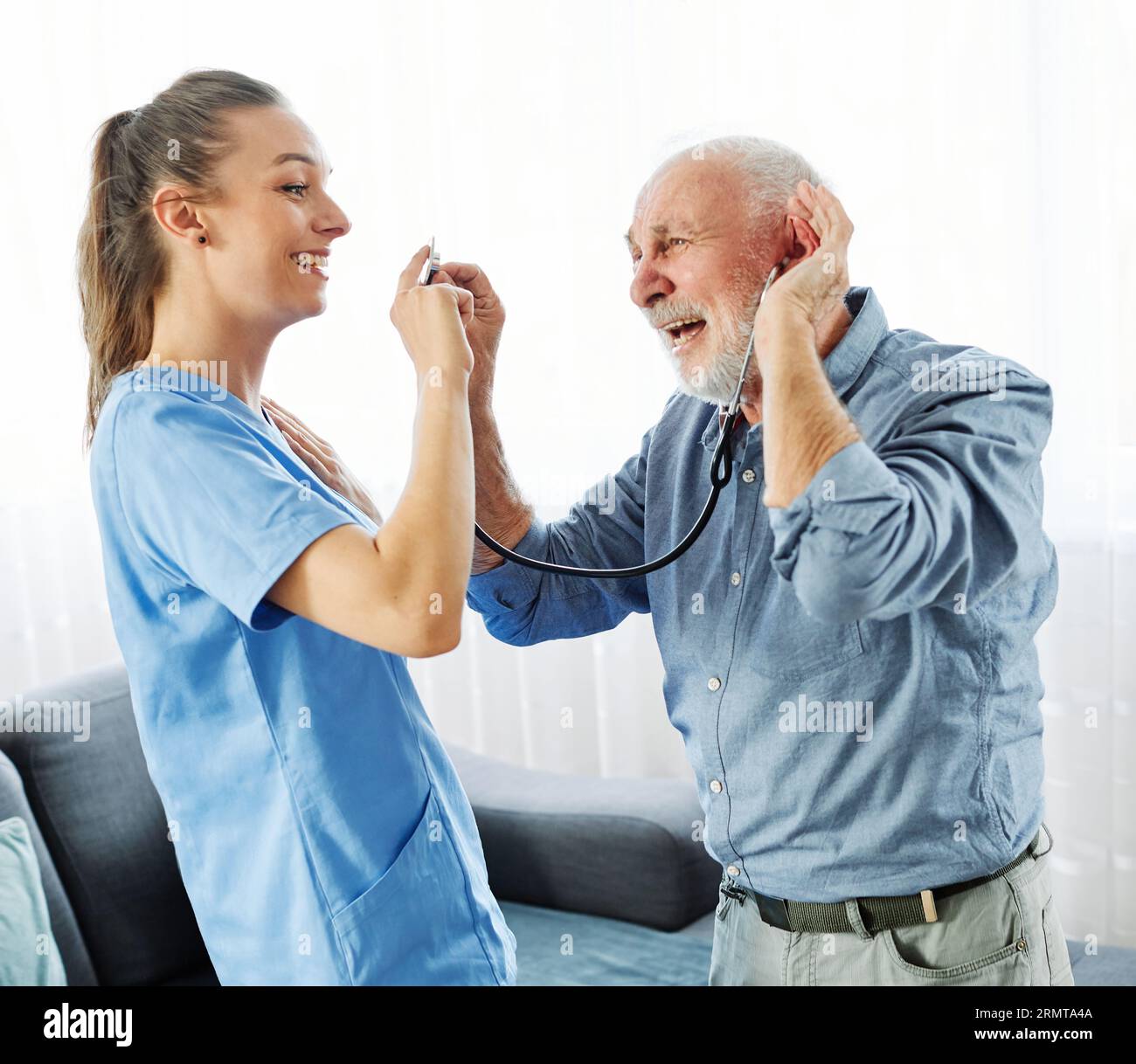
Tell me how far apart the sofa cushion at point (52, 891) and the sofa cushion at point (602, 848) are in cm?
77

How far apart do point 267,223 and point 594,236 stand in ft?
5.93

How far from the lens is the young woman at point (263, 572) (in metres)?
0.97

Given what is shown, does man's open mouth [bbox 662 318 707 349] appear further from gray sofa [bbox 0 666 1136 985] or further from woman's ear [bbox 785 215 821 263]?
gray sofa [bbox 0 666 1136 985]

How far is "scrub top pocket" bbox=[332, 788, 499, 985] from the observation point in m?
1.03

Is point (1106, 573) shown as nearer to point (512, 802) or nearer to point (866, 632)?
point (512, 802)

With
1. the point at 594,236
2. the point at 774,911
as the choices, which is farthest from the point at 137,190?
the point at 594,236

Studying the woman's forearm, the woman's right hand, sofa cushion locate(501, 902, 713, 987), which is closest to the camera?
the woman's forearm

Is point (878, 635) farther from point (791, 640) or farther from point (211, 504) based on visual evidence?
point (211, 504)

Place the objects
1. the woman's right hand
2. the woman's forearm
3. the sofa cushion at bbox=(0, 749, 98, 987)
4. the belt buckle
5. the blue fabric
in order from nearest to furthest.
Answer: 1. the woman's forearm
2. the woman's right hand
3. the belt buckle
4. the blue fabric
5. the sofa cushion at bbox=(0, 749, 98, 987)

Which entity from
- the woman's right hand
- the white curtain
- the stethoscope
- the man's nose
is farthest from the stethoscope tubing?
the white curtain

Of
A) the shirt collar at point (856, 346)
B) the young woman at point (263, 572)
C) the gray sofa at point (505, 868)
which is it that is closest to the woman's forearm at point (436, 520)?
the young woman at point (263, 572)

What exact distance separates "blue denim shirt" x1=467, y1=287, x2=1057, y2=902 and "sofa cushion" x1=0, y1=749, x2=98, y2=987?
1.22 m

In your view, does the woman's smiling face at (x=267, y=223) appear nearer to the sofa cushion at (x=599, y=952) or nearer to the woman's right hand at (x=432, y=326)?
the woman's right hand at (x=432, y=326)

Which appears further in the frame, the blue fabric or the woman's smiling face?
the blue fabric
